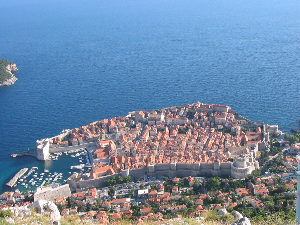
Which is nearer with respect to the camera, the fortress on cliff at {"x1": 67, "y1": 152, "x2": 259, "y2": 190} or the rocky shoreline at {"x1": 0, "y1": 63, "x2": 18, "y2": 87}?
the fortress on cliff at {"x1": 67, "y1": 152, "x2": 259, "y2": 190}

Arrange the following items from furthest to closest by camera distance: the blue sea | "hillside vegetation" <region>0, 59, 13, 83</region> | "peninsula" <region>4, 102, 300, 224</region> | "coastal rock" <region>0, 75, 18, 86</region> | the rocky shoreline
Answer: "hillside vegetation" <region>0, 59, 13, 83</region> < the rocky shoreline < "coastal rock" <region>0, 75, 18, 86</region> < the blue sea < "peninsula" <region>4, 102, 300, 224</region>

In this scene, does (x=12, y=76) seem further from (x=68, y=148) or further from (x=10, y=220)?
(x=10, y=220)

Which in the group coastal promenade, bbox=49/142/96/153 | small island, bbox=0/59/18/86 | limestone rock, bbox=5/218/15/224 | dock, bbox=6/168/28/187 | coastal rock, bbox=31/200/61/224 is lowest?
dock, bbox=6/168/28/187

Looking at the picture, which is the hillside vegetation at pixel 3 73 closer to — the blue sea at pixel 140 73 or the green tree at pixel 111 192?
the blue sea at pixel 140 73

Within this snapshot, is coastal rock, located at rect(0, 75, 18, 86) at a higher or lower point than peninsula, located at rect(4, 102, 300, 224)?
higher

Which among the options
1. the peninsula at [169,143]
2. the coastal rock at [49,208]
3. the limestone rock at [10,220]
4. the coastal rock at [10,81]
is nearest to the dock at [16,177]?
the peninsula at [169,143]

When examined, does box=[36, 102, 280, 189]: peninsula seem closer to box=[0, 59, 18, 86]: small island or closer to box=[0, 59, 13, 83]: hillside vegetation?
box=[0, 59, 18, 86]: small island

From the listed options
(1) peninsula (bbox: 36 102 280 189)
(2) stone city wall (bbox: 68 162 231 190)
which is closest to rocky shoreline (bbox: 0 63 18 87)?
(1) peninsula (bbox: 36 102 280 189)
